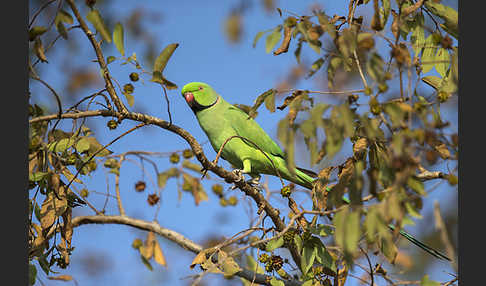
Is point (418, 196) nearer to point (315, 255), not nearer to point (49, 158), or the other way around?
point (315, 255)

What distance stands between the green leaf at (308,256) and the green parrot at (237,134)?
39.9 inches

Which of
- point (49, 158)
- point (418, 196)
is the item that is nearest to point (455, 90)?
point (418, 196)

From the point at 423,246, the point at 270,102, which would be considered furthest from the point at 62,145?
the point at 423,246

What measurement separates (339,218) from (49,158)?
159cm

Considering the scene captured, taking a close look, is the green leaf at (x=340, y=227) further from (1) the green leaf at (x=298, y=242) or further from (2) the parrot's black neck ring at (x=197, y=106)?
(2) the parrot's black neck ring at (x=197, y=106)

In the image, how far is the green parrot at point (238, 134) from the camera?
3641 millimetres

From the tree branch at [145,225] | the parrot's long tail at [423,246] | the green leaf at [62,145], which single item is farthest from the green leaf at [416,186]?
the tree branch at [145,225]

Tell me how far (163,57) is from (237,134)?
167 cm

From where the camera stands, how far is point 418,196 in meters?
1.65

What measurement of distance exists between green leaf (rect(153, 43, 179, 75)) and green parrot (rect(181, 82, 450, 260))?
1.42 m

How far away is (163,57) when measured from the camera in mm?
2186

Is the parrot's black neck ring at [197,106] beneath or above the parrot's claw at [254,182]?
above

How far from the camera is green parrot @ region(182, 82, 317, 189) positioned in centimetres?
364

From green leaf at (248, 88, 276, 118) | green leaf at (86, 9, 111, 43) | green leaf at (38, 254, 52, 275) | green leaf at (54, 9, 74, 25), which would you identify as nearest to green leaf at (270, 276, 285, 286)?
green leaf at (248, 88, 276, 118)
